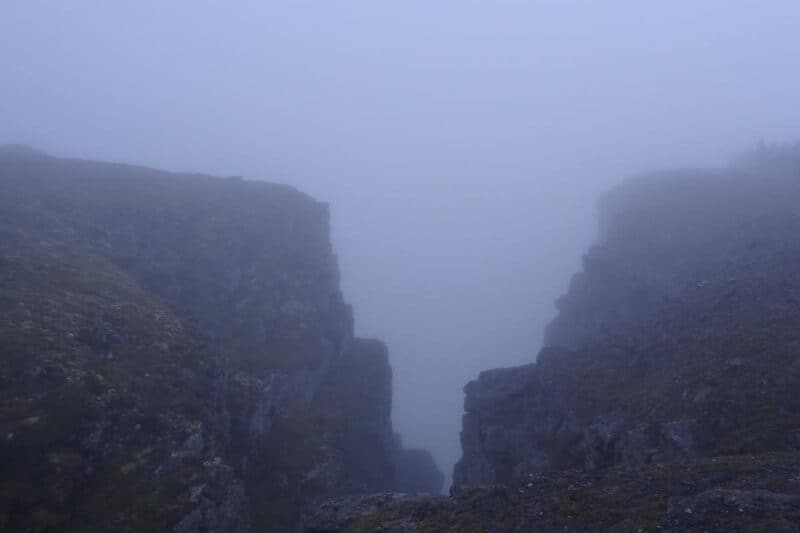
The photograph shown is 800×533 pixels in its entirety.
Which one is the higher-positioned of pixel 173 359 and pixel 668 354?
pixel 668 354

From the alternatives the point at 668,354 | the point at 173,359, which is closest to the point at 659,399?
the point at 668,354

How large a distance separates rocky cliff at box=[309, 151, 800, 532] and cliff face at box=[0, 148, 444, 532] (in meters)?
13.0

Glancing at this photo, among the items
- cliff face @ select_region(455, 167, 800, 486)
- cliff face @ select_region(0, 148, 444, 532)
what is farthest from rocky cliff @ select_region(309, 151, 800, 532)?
cliff face @ select_region(0, 148, 444, 532)

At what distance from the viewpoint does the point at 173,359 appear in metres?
51.0

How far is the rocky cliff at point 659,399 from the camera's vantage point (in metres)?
25.9

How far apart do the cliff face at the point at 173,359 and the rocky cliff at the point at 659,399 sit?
511 inches

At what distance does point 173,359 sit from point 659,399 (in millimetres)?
38070

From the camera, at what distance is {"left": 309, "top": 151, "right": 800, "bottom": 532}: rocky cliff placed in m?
25.9

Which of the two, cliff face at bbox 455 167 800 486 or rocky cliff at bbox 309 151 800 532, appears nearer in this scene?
rocky cliff at bbox 309 151 800 532

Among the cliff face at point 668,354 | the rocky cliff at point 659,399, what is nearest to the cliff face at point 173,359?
the rocky cliff at point 659,399

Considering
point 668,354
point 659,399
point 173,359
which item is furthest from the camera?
point 173,359

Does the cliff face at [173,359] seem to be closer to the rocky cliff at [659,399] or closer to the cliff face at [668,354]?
the rocky cliff at [659,399]

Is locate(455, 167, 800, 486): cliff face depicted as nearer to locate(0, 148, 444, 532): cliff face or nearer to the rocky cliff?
the rocky cliff

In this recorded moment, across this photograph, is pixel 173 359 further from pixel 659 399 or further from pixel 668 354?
pixel 668 354
